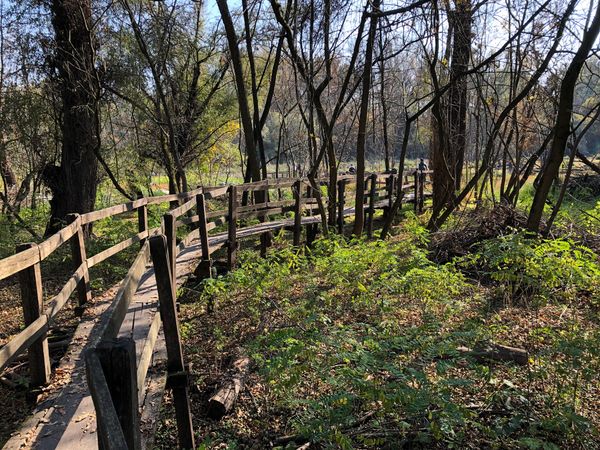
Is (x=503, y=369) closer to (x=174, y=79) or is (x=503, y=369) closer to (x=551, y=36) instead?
(x=551, y=36)

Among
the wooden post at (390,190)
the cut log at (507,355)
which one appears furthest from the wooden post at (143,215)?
the wooden post at (390,190)

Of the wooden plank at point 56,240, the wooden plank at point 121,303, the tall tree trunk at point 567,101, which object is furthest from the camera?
the tall tree trunk at point 567,101

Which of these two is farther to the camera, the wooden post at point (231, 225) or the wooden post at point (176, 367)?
the wooden post at point (231, 225)

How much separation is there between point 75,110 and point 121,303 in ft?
32.3

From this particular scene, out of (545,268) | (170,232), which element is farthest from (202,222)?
(545,268)

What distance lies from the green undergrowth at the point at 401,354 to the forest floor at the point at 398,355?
2 cm

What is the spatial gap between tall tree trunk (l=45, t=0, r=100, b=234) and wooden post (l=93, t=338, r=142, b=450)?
32.4 feet

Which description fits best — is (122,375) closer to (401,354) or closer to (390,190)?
(401,354)

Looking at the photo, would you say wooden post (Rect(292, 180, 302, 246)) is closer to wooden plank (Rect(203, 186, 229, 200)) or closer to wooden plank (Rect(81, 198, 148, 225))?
wooden plank (Rect(203, 186, 229, 200))

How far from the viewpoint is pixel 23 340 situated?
3234mm

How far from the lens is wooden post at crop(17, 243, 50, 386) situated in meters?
3.64

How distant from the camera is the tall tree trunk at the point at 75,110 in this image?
33.1 ft

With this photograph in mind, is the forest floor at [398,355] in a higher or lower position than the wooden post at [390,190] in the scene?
lower

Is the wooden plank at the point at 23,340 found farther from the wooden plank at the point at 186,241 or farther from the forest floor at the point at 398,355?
the wooden plank at the point at 186,241
